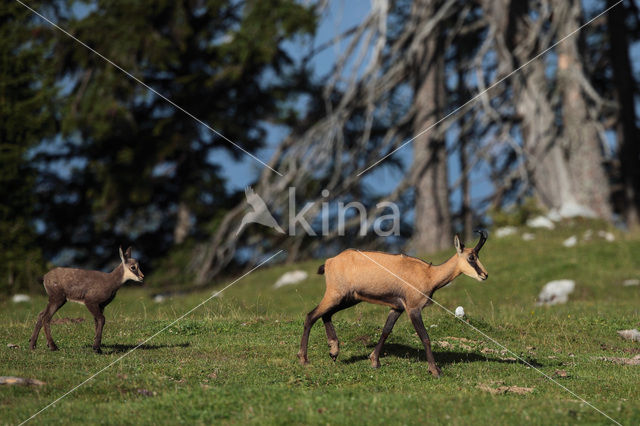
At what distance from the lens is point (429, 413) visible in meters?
9.11

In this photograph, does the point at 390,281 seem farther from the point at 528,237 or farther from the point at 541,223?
the point at 541,223

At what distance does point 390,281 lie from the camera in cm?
1097

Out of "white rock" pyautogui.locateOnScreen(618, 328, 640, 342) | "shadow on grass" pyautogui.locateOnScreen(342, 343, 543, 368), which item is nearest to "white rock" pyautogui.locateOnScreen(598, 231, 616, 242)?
"white rock" pyautogui.locateOnScreen(618, 328, 640, 342)

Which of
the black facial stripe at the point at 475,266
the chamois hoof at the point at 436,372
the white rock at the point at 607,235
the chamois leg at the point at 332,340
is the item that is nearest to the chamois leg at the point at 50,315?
the chamois leg at the point at 332,340

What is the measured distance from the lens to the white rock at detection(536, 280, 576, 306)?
21156 mm

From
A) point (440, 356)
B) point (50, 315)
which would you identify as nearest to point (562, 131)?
point (440, 356)

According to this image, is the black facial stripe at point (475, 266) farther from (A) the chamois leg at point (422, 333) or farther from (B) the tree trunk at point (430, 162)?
(B) the tree trunk at point (430, 162)

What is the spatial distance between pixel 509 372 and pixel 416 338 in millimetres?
2222

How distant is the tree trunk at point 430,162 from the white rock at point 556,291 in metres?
8.51

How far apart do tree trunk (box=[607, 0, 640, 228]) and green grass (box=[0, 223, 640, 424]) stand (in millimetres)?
16908

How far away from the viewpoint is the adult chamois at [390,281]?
1095cm

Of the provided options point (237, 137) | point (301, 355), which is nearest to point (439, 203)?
point (237, 137)

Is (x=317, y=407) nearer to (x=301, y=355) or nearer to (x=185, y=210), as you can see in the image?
(x=301, y=355)

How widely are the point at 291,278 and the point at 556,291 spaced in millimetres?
8778
